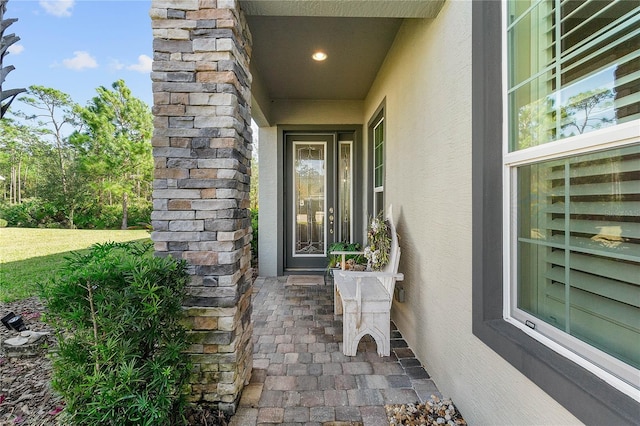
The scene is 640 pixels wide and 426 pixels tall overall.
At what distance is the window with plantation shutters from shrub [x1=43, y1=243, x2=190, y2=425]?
5.66ft

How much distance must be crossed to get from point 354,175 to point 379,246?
95.0 inches

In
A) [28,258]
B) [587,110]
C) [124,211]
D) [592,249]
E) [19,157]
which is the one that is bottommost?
[28,258]

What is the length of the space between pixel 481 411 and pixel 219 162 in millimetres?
2006

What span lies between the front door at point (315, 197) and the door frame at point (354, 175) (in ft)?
0.27

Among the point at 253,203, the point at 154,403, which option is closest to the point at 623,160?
the point at 154,403

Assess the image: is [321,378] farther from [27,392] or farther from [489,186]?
[27,392]

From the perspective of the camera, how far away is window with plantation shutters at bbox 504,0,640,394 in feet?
3.08

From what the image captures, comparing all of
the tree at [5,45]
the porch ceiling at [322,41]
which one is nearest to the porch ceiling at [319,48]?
the porch ceiling at [322,41]

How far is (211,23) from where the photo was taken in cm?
179

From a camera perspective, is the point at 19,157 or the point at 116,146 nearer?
the point at 19,157

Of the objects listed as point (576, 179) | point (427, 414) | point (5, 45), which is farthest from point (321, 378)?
point (5, 45)

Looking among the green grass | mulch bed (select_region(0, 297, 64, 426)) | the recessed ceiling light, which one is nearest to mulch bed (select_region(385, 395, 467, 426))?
mulch bed (select_region(0, 297, 64, 426))

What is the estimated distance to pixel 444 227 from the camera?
6.57 feet

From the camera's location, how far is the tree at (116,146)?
12906 millimetres
